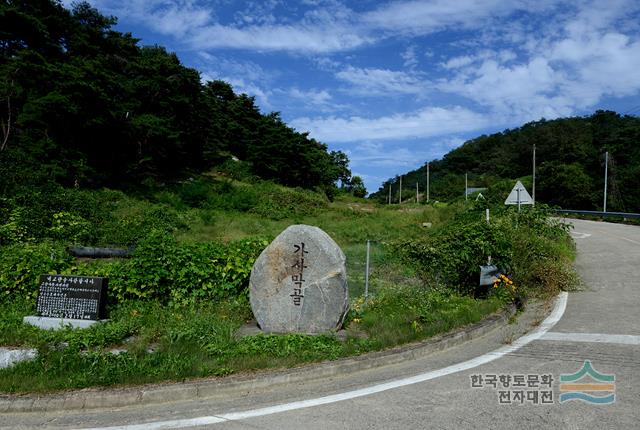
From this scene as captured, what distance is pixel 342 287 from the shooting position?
627 cm

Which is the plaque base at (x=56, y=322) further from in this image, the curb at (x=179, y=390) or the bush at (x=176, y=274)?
the curb at (x=179, y=390)

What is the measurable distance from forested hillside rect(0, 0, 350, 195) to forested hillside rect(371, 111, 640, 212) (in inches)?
1116

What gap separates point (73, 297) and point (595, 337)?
296 inches

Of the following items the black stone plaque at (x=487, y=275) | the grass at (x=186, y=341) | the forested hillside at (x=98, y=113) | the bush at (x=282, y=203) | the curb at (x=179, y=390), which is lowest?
the curb at (x=179, y=390)

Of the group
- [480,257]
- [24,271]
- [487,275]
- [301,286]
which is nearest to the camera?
[301,286]

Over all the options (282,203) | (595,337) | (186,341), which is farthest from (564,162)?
(186,341)

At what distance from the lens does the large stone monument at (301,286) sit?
6.21 meters

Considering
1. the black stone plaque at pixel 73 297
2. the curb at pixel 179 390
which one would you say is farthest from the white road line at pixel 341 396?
the black stone plaque at pixel 73 297

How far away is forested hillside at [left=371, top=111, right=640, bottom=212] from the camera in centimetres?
4583

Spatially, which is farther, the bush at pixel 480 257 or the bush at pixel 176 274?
the bush at pixel 480 257

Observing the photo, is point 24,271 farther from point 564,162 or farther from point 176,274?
point 564,162

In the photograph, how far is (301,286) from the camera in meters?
6.25

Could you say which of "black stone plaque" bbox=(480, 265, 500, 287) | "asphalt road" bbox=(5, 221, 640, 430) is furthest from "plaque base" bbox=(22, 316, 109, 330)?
"black stone plaque" bbox=(480, 265, 500, 287)

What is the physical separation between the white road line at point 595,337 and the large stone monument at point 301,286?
3.03m
